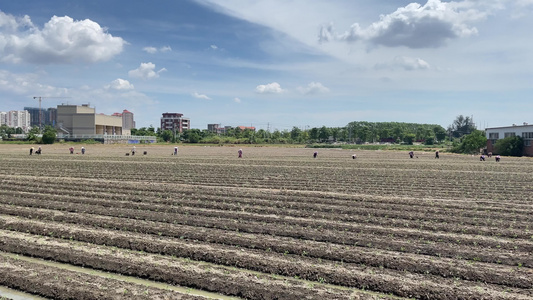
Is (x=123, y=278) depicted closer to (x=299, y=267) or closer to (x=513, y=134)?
(x=299, y=267)

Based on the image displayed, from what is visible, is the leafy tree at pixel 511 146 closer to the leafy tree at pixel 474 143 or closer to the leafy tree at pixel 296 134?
the leafy tree at pixel 474 143

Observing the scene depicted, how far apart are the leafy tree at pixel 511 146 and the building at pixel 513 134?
91 centimetres

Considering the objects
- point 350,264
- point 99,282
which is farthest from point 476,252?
point 99,282

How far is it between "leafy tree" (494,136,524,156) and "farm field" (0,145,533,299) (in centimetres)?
5139

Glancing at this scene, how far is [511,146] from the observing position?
6275cm

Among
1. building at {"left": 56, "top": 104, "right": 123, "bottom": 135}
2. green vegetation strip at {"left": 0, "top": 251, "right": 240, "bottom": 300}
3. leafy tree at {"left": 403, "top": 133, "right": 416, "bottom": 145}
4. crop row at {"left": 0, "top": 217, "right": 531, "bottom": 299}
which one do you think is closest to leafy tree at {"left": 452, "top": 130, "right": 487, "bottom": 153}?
crop row at {"left": 0, "top": 217, "right": 531, "bottom": 299}

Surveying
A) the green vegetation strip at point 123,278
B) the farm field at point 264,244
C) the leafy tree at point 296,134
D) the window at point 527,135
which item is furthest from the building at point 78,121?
the green vegetation strip at point 123,278

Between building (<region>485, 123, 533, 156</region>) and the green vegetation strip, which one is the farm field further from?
building (<region>485, 123, 533, 156</region>)

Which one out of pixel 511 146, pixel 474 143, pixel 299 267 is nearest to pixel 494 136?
pixel 474 143

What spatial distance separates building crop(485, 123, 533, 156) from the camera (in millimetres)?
62031

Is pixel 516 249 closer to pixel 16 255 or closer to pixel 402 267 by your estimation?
pixel 402 267

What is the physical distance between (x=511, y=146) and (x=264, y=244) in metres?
66.0

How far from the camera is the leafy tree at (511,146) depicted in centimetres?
6244

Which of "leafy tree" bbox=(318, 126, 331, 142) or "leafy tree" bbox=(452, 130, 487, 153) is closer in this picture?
"leafy tree" bbox=(452, 130, 487, 153)
